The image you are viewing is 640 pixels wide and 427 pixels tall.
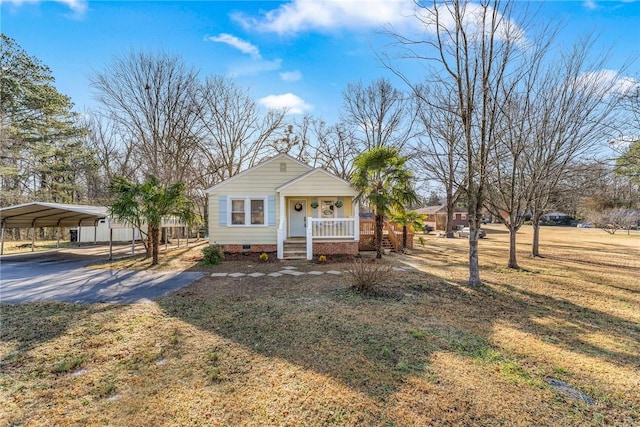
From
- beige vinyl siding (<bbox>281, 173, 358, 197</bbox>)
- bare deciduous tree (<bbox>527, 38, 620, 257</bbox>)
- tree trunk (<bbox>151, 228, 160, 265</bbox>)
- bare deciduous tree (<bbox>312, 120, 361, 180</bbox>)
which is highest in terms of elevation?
bare deciduous tree (<bbox>312, 120, 361, 180</bbox>)

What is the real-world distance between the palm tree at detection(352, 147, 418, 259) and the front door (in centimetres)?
336

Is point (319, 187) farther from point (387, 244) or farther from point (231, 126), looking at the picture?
point (231, 126)

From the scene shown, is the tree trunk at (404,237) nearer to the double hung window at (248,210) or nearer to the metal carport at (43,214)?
the double hung window at (248,210)

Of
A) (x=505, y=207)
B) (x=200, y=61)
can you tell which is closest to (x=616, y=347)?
(x=505, y=207)

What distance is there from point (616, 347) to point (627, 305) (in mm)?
3142

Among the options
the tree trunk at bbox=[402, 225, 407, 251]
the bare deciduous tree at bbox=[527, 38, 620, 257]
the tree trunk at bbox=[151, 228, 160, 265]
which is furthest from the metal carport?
the bare deciduous tree at bbox=[527, 38, 620, 257]

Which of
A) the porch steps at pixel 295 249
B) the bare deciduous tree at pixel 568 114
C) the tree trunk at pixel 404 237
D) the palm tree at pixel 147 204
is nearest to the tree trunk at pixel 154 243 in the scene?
the palm tree at pixel 147 204

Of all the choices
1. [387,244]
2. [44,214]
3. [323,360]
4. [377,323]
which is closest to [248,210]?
[387,244]

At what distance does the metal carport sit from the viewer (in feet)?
36.4

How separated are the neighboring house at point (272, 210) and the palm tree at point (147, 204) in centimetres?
194

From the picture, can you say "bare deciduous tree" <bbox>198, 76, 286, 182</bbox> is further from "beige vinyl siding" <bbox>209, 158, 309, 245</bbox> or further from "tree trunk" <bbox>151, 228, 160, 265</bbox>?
"tree trunk" <bbox>151, 228, 160, 265</bbox>

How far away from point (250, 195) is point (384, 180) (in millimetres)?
5707

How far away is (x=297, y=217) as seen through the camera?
13.5 meters

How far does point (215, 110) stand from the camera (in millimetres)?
20781
